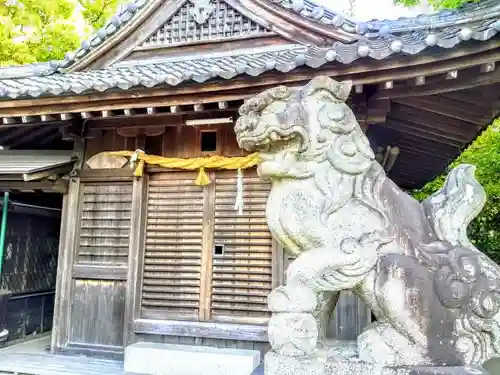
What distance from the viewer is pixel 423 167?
869cm

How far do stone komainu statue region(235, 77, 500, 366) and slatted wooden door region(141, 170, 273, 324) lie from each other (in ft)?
7.20

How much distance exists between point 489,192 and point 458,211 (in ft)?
32.3

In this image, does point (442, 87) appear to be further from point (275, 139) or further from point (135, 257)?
point (135, 257)

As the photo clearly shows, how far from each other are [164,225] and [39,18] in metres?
12.7

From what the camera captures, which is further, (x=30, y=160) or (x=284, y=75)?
(x=30, y=160)

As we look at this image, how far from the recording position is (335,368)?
2490 millimetres

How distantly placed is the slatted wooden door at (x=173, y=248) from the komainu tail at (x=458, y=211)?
3081mm

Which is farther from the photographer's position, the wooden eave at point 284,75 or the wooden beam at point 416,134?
the wooden beam at point 416,134

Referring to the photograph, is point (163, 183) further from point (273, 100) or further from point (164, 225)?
point (273, 100)

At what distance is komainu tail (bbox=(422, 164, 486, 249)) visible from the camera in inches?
110

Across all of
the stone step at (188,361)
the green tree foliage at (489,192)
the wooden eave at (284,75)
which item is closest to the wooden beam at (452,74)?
the wooden eave at (284,75)

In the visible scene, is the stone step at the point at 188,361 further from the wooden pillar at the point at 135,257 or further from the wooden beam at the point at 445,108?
the wooden beam at the point at 445,108

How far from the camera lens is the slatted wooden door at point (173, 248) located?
5211 millimetres

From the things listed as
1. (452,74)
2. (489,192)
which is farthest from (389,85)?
(489,192)
